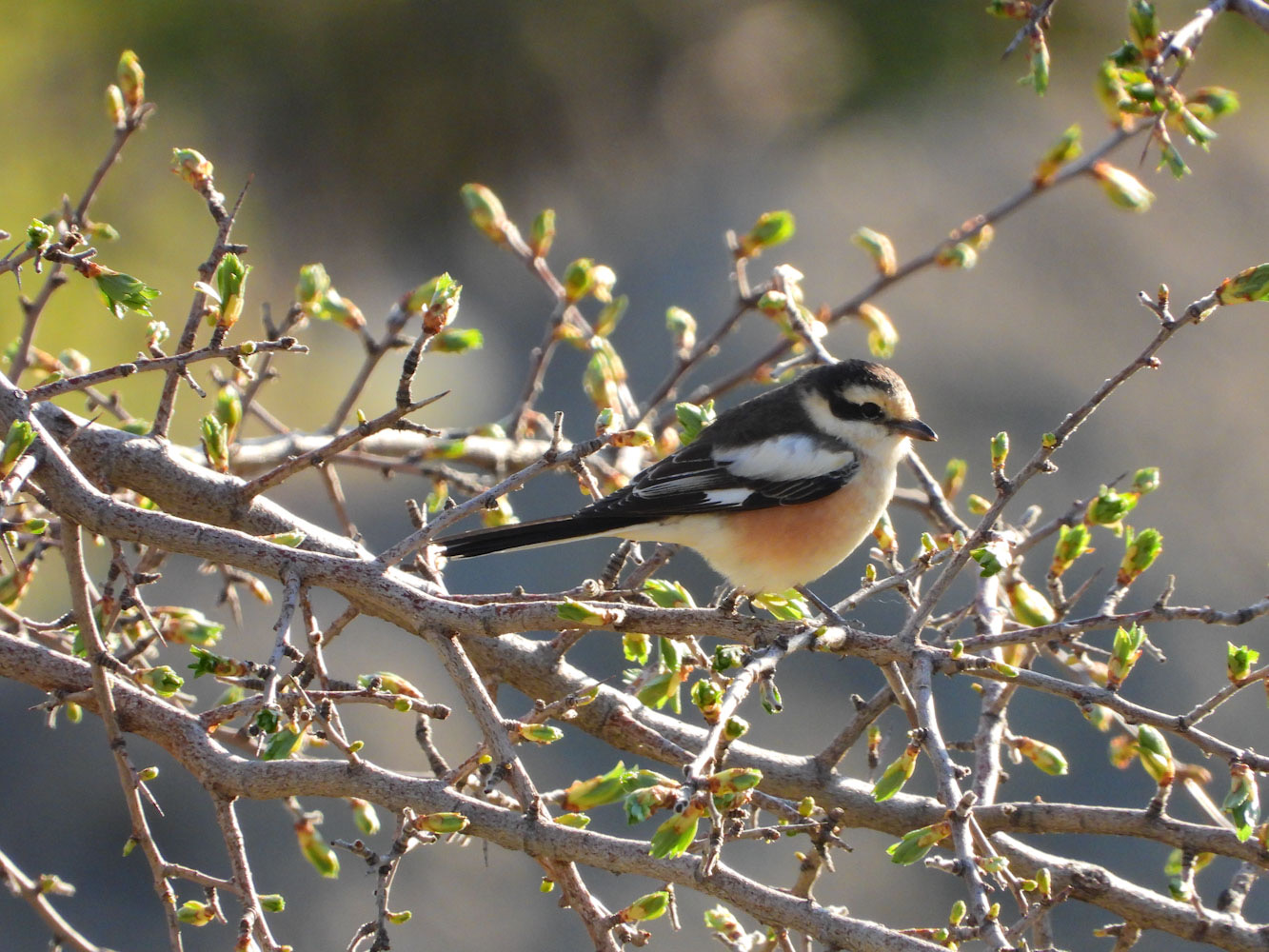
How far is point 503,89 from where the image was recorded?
1364cm

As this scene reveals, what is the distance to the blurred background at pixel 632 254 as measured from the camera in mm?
5863

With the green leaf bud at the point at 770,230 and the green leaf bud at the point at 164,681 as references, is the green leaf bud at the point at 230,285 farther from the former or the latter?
the green leaf bud at the point at 770,230

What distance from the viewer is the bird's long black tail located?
2.50 m

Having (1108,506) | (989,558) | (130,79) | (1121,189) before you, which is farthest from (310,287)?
(1121,189)

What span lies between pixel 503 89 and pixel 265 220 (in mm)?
3379

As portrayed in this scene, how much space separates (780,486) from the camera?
3.19 m

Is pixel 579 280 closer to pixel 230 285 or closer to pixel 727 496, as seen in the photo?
pixel 727 496

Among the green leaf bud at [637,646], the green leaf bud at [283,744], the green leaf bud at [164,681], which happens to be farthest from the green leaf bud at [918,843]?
the green leaf bud at [164,681]

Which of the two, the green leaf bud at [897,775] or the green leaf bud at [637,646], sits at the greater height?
the green leaf bud at [637,646]

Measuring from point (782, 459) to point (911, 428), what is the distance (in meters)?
0.38

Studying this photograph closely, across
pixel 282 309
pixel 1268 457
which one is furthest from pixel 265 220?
pixel 1268 457

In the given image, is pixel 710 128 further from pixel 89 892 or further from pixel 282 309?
pixel 89 892

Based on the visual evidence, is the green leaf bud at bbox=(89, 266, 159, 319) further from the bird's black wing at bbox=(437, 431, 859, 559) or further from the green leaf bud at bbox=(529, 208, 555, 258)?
the green leaf bud at bbox=(529, 208, 555, 258)

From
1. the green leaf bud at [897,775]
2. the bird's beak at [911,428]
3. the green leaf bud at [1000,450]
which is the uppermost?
the bird's beak at [911,428]
